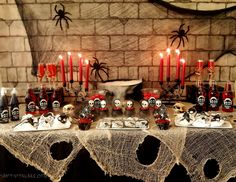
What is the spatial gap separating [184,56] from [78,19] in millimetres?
830

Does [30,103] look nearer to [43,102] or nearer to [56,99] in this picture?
[43,102]

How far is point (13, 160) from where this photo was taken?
6.28 feet

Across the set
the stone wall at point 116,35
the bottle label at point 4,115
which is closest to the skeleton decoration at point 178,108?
the stone wall at point 116,35

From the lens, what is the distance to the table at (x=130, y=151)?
1729 millimetres

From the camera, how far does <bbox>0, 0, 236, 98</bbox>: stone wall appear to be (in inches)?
92.2

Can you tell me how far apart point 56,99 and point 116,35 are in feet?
2.15

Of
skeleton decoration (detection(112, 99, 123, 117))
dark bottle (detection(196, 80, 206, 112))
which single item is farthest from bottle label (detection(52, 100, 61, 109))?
dark bottle (detection(196, 80, 206, 112))

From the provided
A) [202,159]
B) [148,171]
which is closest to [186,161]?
[202,159]

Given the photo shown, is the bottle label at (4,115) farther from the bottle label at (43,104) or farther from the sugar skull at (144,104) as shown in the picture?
the sugar skull at (144,104)

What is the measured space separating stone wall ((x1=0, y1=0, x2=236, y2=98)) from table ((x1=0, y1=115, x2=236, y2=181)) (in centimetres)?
80

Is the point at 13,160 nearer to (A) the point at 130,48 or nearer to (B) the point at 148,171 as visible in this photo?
(B) the point at 148,171

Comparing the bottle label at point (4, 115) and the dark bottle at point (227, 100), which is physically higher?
the dark bottle at point (227, 100)

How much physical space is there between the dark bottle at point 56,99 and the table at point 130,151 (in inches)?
15.4

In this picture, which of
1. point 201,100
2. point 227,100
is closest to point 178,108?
point 201,100
